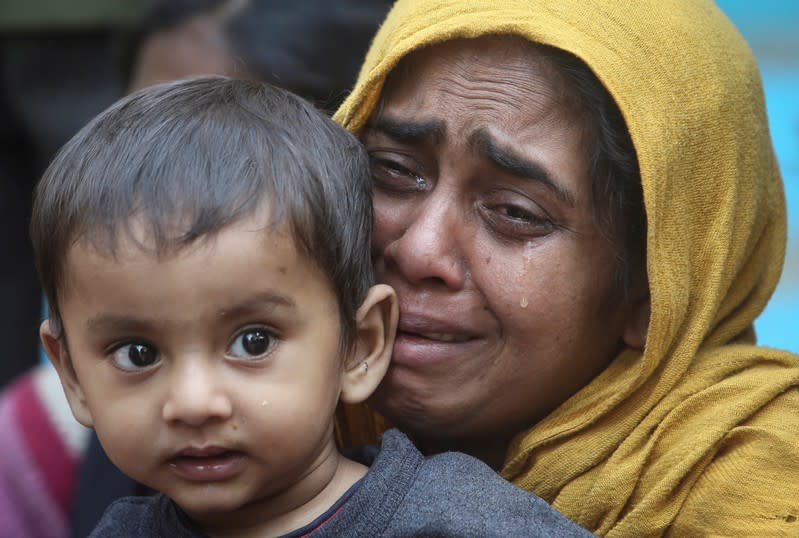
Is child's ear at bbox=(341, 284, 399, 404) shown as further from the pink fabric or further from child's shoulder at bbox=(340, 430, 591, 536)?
the pink fabric

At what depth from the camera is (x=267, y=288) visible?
7.23ft

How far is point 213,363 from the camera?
219 cm

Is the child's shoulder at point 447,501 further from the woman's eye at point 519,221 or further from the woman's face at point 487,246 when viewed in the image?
the woman's eye at point 519,221

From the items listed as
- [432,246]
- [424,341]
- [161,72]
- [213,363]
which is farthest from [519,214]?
[161,72]

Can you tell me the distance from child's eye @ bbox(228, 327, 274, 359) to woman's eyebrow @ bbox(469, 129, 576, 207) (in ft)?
2.18

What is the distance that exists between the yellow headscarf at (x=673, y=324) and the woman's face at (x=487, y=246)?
0.09 metres


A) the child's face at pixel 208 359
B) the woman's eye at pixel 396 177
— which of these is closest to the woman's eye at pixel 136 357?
the child's face at pixel 208 359

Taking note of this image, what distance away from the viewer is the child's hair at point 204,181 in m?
2.19

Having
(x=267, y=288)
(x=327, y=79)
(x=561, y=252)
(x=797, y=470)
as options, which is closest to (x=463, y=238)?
(x=561, y=252)

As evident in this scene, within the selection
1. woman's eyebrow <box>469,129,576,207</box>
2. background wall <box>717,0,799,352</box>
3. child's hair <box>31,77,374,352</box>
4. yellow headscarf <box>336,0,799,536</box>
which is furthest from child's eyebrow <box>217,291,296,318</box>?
background wall <box>717,0,799,352</box>

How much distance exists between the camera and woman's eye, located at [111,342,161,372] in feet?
7.29

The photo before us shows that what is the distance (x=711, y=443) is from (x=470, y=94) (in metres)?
0.83

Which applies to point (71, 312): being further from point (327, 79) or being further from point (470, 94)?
point (327, 79)

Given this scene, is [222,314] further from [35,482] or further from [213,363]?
[35,482]
